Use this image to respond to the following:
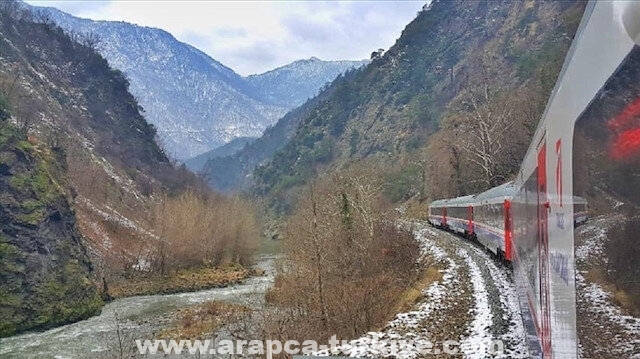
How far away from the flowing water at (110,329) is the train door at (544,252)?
13609 millimetres

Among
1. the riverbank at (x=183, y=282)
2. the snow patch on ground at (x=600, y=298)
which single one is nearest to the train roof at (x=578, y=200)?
the snow patch on ground at (x=600, y=298)

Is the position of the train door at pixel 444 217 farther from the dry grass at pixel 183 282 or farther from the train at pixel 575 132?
the train at pixel 575 132

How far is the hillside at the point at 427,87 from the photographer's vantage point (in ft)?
238

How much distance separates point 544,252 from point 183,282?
135 feet

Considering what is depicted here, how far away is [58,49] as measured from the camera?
103750mm

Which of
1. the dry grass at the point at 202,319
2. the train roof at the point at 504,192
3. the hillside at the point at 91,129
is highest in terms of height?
the hillside at the point at 91,129

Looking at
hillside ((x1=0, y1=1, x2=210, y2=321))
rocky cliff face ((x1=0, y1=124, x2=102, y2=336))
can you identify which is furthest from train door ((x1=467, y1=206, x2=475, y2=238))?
hillside ((x1=0, y1=1, x2=210, y2=321))

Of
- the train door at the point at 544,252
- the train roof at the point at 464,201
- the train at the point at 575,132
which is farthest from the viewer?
the train roof at the point at 464,201

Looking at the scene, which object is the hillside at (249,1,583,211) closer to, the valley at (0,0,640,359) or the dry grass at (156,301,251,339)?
the valley at (0,0,640,359)

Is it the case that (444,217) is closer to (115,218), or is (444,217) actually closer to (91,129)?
(115,218)

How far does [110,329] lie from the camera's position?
2573 centimetres

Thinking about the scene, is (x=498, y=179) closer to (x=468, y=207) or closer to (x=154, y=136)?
(x=468, y=207)

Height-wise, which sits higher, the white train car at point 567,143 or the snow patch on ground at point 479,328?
the white train car at point 567,143

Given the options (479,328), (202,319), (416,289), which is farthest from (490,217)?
(202,319)
